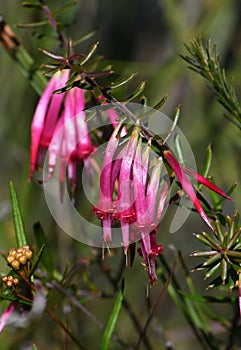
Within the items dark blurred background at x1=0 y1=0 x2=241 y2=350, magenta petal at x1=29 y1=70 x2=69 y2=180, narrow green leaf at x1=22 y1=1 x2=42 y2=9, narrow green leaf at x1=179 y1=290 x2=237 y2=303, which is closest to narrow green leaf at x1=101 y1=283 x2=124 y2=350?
narrow green leaf at x1=179 y1=290 x2=237 y2=303

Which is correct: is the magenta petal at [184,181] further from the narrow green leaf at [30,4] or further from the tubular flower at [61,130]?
the narrow green leaf at [30,4]

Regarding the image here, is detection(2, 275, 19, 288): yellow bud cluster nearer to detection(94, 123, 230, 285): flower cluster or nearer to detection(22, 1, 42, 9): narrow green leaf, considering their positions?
detection(94, 123, 230, 285): flower cluster

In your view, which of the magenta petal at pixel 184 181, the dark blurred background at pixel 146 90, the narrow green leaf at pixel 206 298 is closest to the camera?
the magenta petal at pixel 184 181

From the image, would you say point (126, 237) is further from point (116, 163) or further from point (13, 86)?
point (13, 86)

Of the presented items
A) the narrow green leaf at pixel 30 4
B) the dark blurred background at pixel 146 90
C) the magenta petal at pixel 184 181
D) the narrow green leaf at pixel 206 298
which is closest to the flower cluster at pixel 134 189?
the magenta petal at pixel 184 181

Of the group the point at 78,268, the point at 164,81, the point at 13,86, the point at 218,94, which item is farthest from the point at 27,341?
the point at 13,86

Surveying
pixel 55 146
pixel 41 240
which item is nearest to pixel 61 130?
pixel 55 146

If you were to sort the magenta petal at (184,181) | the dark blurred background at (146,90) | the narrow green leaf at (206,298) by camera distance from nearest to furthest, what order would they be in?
the magenta petal at (184,181), the narrow green leaf at (206,298), the dark blurred background at (146,90)
